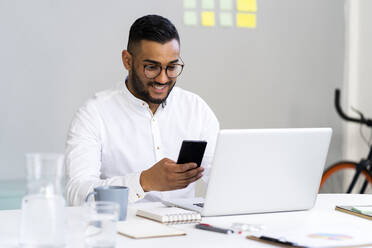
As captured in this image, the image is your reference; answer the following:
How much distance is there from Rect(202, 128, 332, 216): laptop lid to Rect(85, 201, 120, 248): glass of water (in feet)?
1.30

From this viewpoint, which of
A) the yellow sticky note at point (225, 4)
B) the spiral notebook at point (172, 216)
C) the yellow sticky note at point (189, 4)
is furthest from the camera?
the yellow sticky note at point (225, 4)

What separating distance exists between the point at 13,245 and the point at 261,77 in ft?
10.3

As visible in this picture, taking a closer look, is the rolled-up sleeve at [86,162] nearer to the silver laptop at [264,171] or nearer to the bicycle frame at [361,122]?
the silver laptop at [264,171]

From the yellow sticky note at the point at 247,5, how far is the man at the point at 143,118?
6.01 ft

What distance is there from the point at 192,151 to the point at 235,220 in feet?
0.73

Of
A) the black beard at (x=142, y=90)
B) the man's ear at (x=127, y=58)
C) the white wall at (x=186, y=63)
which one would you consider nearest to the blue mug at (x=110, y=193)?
the black beard at (x=142, y=90)

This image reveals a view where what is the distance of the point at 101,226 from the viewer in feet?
4.02

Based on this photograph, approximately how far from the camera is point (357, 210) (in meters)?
1.74

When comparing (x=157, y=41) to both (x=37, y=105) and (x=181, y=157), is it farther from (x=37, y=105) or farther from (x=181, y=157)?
(x=37, y=105)

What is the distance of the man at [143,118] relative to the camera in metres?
2.22

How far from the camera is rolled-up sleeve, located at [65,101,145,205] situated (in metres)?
1.88

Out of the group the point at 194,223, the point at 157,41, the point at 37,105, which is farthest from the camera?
the point at 37,105

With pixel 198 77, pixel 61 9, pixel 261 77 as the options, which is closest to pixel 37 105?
pixel 61 9

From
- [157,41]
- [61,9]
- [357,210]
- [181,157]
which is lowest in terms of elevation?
[357,210]
